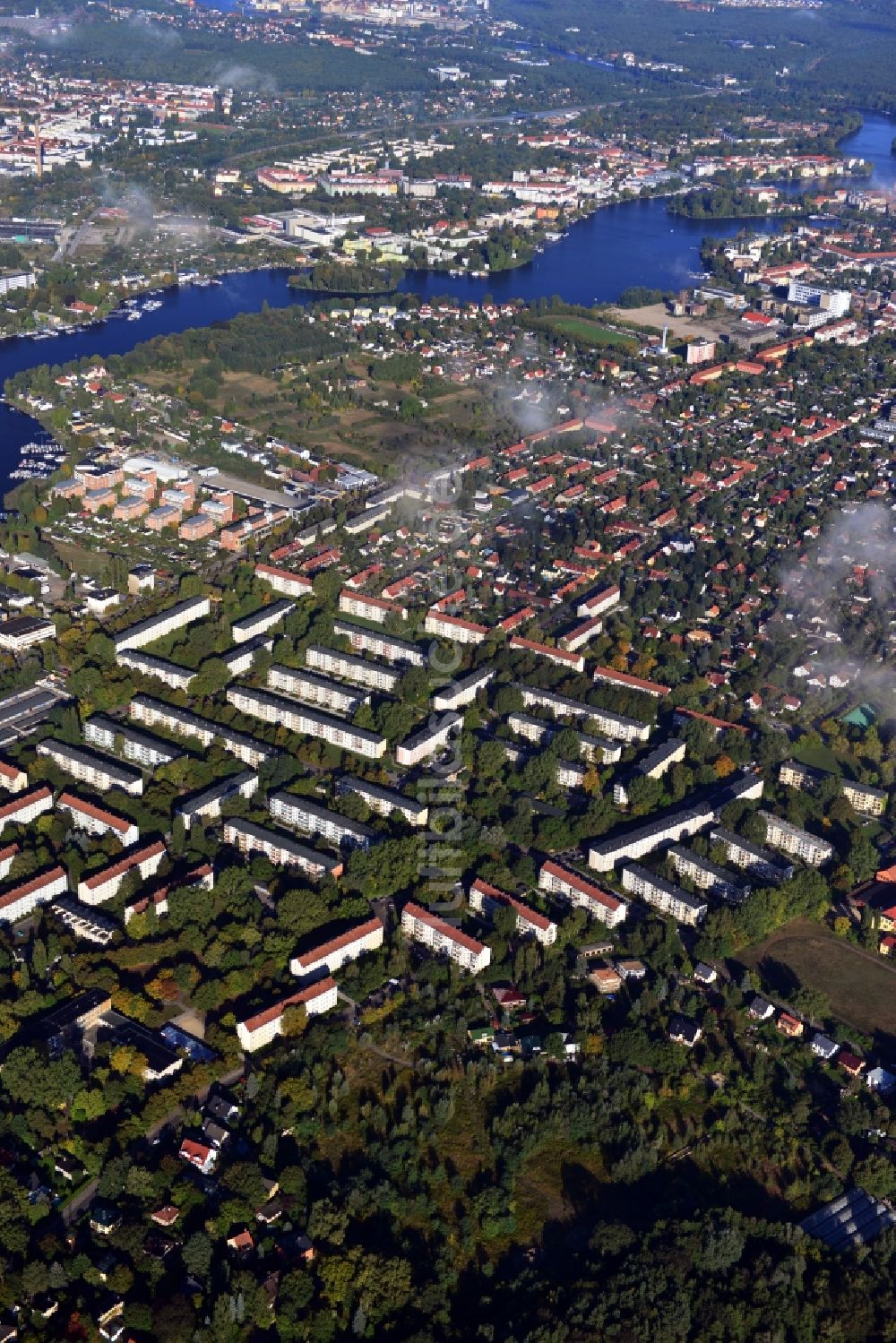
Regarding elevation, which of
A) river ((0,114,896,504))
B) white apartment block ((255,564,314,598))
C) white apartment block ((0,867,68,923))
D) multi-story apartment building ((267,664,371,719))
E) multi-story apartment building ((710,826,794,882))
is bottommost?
river ((0,114,896,504))

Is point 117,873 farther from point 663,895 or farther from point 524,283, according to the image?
point 524,283

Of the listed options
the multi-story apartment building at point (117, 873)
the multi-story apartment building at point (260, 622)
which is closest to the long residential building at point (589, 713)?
the multi-story apartment building at point (260, 622)

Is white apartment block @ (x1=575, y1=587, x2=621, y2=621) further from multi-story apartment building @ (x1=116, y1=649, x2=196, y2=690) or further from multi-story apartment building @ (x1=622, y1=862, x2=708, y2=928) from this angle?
multi-story apartment building @ (x1=622, y1=862, x2=708, y2=928)

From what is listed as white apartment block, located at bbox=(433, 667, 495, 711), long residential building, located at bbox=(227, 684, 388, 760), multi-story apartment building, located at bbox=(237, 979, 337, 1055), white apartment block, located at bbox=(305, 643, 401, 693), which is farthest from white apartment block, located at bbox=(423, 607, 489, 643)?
multi-story apartment building, located at bbox=(237, 979, 337, 1055)

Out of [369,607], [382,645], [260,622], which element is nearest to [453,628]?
[382,645]

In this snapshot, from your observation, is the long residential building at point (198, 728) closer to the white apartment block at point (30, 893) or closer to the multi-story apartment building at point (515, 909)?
the white apartment block at point (30, 893)

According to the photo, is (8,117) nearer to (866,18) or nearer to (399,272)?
(399,272)
